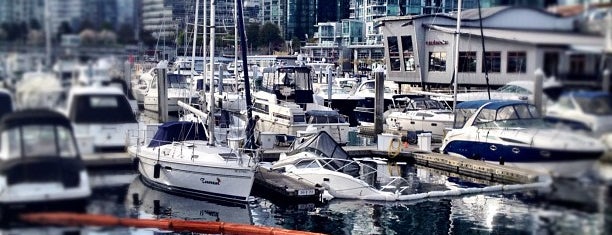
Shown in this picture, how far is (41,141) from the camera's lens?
3051 mm

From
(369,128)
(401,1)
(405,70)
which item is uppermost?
(401,1)

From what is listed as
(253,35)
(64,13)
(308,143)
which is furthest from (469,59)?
(253,35)

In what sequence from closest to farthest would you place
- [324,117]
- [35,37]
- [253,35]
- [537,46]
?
[537,46] < [35,37] < [324,117] < [253,35]

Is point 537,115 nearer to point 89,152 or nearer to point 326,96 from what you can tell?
point 89,152

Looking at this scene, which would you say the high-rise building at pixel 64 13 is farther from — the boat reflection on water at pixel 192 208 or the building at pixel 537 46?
the boat reflection on water at pixel 192 208

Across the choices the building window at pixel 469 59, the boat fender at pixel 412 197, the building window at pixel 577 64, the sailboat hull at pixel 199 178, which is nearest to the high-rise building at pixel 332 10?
the sailboat hull at pixel 199 178

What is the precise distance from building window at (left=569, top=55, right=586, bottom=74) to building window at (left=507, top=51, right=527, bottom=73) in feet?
0.75

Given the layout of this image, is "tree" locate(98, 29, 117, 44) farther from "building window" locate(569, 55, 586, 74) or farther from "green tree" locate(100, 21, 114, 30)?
"building window" locate(569, 55, 586, 74)

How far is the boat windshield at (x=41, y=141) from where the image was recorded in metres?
3.04

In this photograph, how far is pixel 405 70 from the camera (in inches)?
1213

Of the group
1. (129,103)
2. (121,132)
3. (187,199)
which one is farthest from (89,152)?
(187,199)

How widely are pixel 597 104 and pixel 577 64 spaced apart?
151mm

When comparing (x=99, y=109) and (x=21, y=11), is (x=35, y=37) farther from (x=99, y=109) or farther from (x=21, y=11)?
(x=99, y=109)

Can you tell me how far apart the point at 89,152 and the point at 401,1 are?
62.0 meters
